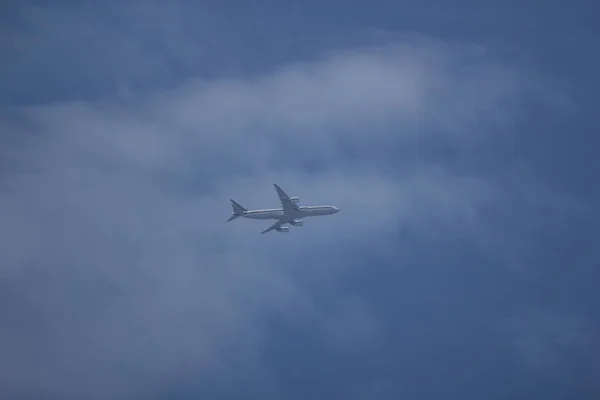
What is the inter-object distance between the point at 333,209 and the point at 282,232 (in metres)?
9.80

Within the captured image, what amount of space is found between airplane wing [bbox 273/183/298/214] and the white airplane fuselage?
0.74 meters

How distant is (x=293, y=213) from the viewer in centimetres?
17000

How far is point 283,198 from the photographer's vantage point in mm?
167750

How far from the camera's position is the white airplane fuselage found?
556 feet

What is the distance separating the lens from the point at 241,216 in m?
172

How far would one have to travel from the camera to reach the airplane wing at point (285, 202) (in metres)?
167

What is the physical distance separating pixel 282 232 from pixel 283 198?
863 centimetres

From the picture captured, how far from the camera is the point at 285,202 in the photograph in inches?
6624

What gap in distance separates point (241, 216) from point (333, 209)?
13.6 meters

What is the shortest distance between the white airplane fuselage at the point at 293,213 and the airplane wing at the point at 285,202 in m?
0.74

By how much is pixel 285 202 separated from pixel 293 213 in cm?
263

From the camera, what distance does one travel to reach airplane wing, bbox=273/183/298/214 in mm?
167125

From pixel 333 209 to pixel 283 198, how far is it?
A: 24.7ft
